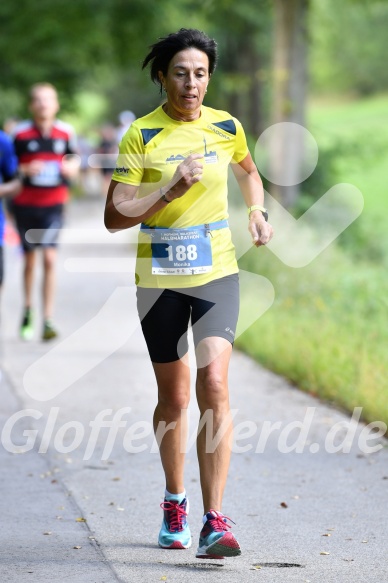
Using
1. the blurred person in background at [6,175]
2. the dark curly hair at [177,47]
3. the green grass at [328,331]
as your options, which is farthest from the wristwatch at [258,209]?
the blurred person in background at [6,175]

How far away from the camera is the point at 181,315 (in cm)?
499

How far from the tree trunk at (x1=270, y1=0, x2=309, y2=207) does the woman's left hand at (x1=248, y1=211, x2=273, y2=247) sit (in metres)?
10.9

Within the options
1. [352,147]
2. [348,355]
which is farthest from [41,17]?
[348,355]

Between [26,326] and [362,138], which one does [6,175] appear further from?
[362,138]

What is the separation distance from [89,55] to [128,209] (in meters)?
30.0

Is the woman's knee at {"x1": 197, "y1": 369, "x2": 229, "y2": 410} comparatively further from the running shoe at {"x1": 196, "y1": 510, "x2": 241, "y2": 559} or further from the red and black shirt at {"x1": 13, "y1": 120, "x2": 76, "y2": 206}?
the red and black shirt at {"x1": 13, "y1": 120, "x2": 76, "y2": 206}

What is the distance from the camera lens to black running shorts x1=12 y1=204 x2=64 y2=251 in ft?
34.9

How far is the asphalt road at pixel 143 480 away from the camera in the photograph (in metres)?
4.82

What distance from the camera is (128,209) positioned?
477cm

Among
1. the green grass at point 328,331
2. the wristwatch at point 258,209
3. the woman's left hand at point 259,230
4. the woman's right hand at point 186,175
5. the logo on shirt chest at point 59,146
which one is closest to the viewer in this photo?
the woman's right hand at point 186,175

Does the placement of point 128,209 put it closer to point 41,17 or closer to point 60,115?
point 41,17

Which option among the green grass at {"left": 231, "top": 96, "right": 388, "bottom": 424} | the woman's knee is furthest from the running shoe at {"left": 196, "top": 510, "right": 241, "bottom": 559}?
the green grass at {"left": 231, "top": 96, "right": 388, "bottom": 424}

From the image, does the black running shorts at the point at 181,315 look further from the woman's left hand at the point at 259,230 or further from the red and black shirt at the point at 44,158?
the red and black shirt at the point at 44,158

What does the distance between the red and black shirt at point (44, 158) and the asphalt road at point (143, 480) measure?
135cm
